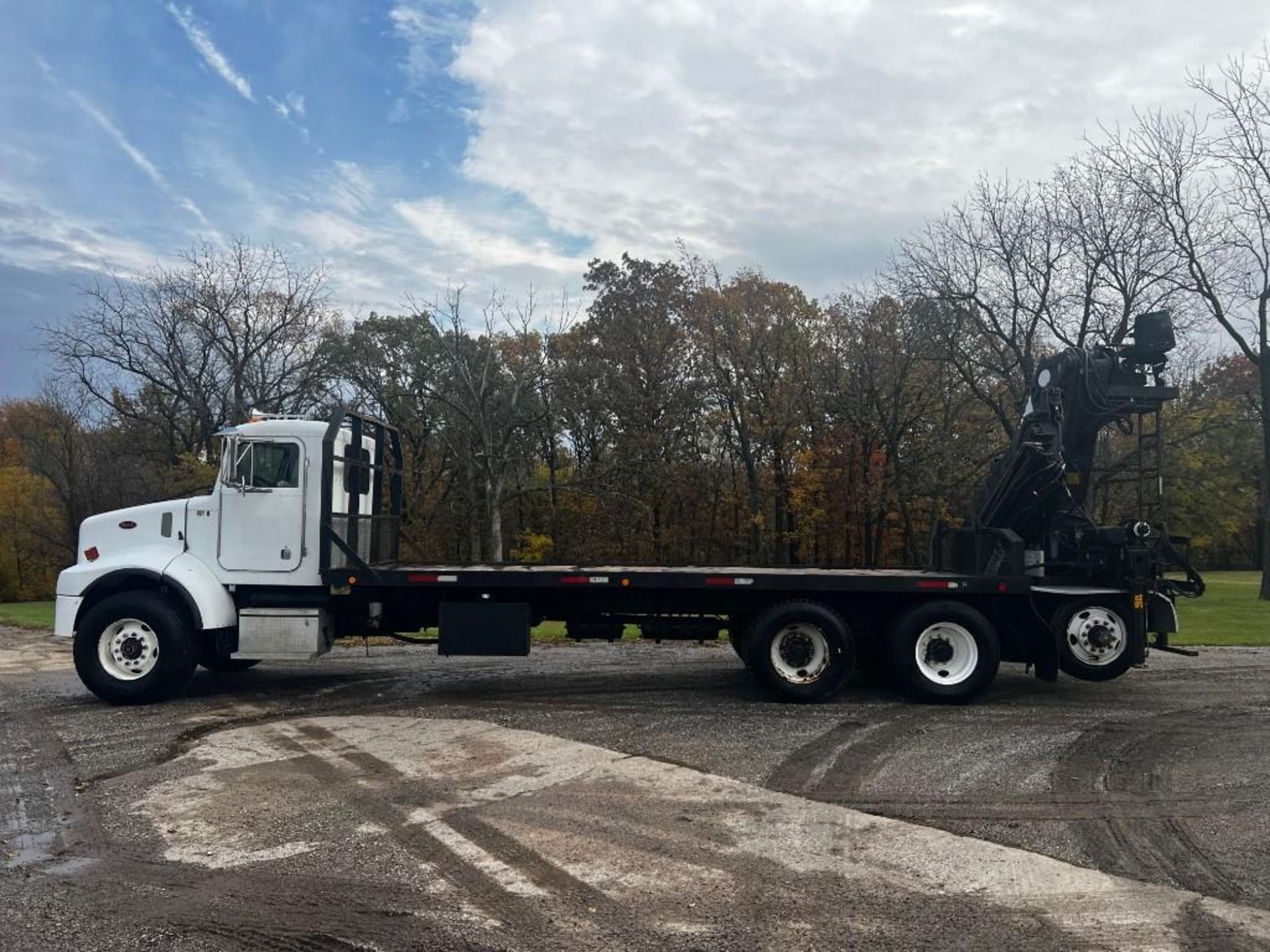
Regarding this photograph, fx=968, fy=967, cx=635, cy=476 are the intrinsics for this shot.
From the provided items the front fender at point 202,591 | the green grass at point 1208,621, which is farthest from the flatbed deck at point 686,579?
the front fender at point 202,591

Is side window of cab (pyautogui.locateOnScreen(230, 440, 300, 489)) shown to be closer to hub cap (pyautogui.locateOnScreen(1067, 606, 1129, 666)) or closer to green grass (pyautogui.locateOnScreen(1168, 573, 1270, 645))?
hub cap (pyautogui.locateOnScreen(1067, 606, 1129, 666))

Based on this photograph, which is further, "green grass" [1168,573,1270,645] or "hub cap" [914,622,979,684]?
"green grass" [1168,573,1270,645]

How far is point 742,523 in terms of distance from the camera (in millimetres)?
38562

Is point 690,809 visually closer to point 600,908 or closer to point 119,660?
point 600,908

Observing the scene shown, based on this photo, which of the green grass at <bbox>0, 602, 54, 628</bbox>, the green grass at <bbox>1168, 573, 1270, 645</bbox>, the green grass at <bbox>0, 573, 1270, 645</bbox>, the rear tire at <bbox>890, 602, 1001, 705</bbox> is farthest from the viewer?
the green grass at <bbox>0, 602, 54, 628</bbox>

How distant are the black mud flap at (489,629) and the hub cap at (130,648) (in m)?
2.89

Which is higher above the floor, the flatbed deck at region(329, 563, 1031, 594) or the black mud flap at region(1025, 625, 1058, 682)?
the flatbed deck at region(329, 563, 1031, 594)

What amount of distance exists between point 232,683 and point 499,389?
2105 cm

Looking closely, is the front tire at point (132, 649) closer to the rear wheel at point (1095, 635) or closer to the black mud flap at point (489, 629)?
the black mud flap at point (489, 629)

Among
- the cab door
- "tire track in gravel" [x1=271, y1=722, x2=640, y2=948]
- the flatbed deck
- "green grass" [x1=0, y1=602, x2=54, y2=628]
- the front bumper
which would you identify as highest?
the cab door

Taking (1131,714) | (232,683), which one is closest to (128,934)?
(232,683)

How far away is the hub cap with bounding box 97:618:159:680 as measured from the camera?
9.67m

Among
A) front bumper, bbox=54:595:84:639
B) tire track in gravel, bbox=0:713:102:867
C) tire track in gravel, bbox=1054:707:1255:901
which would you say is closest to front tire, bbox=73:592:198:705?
front bumper, bbox=54:595:84:639

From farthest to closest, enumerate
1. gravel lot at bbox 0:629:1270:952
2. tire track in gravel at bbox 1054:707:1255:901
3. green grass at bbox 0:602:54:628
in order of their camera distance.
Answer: green grass at bbox 0:602:54:628
tire track in gravel at bbox 1054:707:1255:901
gravel lot at bbox 0:629:1270:952
